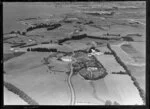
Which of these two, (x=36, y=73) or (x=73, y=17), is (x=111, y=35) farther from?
(x=36, y=73)

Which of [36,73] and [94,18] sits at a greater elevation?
[94,18]

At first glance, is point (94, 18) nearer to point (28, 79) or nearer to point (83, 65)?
point (83, 65)

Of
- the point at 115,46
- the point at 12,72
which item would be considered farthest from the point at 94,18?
the point at 12,72

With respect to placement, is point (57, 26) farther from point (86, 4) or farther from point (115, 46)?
point (115, 46)

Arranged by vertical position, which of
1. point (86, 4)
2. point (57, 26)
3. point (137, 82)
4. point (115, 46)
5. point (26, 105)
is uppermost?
point (86, 4)

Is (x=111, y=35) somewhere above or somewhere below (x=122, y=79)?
above

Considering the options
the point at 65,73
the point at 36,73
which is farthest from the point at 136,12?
the point at 36,73
